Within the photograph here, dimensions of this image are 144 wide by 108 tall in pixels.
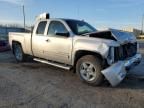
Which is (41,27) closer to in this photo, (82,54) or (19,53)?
(19,53)

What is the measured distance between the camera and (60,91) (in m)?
6.29

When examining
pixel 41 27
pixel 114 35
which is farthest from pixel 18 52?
pixel 114 35

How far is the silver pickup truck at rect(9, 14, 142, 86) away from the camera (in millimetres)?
6574

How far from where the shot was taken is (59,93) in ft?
20.1

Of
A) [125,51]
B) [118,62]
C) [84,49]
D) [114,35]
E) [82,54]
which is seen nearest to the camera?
[118,62]

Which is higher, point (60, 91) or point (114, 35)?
point (114, 35)

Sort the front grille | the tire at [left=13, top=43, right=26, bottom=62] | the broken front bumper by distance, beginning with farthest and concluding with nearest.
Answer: the tire at [left=13, top=43, right=26, bottom=62], the front grille, the broken front bumper

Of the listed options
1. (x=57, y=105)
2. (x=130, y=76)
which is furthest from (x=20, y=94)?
(x=130, y=76)

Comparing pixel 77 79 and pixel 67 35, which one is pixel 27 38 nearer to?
pixel 67 35

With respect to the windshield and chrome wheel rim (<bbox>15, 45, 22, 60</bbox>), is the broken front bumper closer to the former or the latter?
the windshield

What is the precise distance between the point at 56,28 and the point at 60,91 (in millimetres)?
2711

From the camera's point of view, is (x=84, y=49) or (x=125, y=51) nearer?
(x=84, y=49)

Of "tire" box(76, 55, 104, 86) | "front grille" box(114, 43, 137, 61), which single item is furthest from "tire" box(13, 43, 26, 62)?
"front grille" box(114, 43, 137, 61)

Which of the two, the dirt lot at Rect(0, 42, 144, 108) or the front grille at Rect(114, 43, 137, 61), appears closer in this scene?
the dirt lot at Rect(0, 42, 144, 108)
